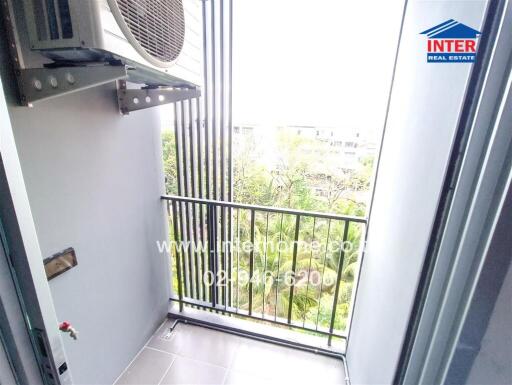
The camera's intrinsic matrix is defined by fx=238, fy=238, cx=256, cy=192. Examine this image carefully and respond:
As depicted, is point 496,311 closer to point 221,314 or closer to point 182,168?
point 221,314

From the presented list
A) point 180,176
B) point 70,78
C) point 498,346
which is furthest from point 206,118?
point 498,346

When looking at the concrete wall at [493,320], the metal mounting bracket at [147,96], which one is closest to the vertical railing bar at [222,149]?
the metal mounting bracket at [147,96]

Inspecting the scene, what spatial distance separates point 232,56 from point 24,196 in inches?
66.5

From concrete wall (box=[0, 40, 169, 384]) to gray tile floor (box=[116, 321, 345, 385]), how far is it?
0.13 meters

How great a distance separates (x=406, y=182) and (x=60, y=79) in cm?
126

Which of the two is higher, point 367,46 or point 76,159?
point 367,46

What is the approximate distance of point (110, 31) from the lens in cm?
56

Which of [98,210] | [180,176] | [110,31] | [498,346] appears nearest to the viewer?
[498,346]

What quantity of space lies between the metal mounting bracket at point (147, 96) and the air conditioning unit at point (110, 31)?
0.42 m

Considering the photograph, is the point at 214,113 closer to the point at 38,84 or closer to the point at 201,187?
the point at 201,187

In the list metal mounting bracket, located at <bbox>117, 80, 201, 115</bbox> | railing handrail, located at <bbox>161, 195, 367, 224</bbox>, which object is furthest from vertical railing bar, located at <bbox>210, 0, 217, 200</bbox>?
metal mounting bracket, located at <bbox>117, 80, 201, 115</bbox>

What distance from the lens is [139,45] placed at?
66 centimetres

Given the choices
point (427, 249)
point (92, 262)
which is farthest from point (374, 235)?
point (92, 262)

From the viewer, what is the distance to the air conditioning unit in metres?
0.55
